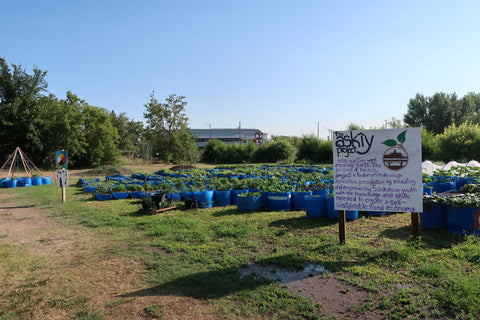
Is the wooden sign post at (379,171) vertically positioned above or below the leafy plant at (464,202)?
above

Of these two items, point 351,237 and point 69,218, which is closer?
point 351,237

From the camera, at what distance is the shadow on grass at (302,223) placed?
23.4 feet

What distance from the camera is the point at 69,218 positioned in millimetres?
9289

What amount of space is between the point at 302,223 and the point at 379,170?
2.56m

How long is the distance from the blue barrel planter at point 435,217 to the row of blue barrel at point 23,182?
2132 centimetres

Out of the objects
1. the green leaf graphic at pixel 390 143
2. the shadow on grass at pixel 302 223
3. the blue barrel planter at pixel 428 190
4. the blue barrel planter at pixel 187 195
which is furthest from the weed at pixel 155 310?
the blue barrel planter at pixel 428 190

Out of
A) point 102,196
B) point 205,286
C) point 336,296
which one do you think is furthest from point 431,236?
point 102,196

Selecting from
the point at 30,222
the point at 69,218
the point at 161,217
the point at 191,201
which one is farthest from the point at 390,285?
the point at 30,222

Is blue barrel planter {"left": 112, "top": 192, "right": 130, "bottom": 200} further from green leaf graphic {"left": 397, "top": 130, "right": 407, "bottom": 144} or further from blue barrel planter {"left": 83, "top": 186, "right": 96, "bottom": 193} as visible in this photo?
green leaf graphic {"left": 397, "top": 130, "right": 407, "bottom": 144}

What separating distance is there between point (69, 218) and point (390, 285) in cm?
886

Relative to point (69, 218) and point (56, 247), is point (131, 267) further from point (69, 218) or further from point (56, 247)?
point (69, 218)

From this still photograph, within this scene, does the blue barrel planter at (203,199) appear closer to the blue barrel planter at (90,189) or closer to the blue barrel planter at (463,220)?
the blue barrel planter at (463,220)

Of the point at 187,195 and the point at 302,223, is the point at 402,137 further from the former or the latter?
the point at 187,195

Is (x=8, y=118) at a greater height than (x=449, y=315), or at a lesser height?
greater
